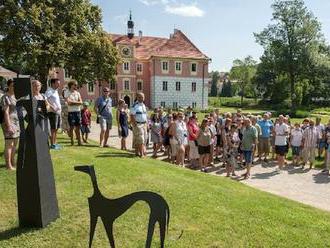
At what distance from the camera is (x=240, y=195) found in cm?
892

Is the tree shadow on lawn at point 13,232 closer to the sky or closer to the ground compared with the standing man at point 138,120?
closer to the ground

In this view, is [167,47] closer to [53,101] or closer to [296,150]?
[296,150]

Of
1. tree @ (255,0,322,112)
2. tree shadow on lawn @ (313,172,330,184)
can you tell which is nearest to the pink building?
tree @ (255,0,322,112)

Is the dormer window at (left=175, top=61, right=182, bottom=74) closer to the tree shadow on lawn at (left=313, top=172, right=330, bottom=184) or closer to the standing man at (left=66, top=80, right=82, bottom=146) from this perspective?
the tree shadow on lawn at (left=313, top=172, right=330, bottom=184)

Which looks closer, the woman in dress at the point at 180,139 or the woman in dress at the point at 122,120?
the woman in dress at the point at 180,139

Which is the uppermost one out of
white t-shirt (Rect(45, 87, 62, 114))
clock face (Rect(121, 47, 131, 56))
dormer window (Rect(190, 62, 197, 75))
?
clock face (Rect(121, 47, 131, 56))

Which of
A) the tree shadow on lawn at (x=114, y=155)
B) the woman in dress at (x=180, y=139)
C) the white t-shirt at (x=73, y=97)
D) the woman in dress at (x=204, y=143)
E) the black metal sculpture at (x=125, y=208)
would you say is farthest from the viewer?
the woman in dress at (x=180, y=139)

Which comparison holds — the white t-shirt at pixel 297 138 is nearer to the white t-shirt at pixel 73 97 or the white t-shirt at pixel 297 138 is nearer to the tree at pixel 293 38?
Result: the white t-shirt at pixel 73 97

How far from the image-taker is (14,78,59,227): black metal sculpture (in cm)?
639

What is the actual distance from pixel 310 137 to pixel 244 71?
77.0 meters

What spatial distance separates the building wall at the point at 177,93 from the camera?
206ft

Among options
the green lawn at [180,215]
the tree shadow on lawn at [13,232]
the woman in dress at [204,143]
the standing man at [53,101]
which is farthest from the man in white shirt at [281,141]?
the tree shadow on lawn at [13,232]

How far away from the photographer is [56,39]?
111 feet

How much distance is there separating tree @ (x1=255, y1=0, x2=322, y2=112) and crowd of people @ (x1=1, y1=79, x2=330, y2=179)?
137 feet
